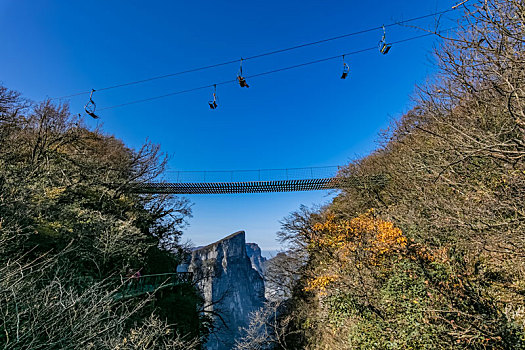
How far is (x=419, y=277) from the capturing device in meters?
5.25

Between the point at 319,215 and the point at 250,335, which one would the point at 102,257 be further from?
the point at 319,215

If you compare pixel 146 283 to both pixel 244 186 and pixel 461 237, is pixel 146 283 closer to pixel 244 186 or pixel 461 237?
pixel 244 186

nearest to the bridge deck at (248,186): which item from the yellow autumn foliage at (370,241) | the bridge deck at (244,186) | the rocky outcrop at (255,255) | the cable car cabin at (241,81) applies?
the bridge deck at (244,186)

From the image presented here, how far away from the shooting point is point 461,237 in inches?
213

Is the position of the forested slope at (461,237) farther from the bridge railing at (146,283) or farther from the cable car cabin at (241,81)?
the bridge railing at (146,283)

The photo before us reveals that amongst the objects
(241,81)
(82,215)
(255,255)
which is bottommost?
(82,215)

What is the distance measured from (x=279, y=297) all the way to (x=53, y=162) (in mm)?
13579

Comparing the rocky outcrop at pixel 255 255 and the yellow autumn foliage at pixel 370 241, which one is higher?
the rocky outcrop at pixel 255 255

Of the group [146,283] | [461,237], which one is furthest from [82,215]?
[461,237]

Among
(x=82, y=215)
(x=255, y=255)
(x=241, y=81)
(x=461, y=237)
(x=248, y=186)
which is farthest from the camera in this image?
(x=255, y=255)

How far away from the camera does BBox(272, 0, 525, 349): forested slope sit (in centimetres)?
333

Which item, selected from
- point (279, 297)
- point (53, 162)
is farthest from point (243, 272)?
point (53, 162)

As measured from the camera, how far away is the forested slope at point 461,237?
10.9 ft

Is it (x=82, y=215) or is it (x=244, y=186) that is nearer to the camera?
(x=82, y=215)
